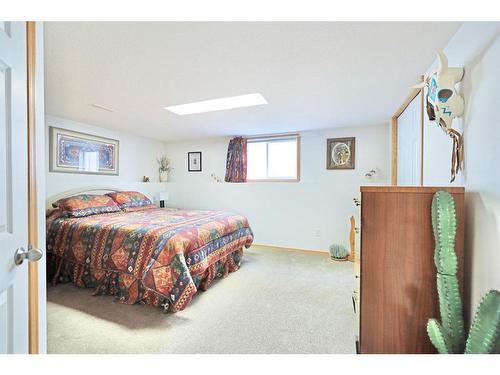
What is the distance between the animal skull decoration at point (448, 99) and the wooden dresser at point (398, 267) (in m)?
0.31

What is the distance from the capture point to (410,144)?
96.0 inches

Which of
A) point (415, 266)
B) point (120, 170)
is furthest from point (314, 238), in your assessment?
point (120, 170)

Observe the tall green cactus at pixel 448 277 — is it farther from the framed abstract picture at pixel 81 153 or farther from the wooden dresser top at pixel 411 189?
the framed abstract picture at pixel 81 153

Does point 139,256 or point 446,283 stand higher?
point 446,283

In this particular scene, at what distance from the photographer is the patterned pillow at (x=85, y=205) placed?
2799 mm

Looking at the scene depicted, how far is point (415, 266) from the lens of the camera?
1107 millimetres

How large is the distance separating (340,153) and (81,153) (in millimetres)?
4060

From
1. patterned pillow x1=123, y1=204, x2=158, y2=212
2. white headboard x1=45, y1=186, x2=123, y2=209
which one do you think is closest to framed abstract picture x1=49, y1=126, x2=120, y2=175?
white headboard x1=45, y1=186, x2=123, y2=209

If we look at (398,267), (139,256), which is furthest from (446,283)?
(139,256)

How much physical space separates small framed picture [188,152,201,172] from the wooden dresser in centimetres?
398

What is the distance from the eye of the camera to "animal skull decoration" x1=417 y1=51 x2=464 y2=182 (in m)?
1.15

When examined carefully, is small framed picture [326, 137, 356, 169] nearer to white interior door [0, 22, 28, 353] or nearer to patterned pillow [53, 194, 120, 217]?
patterned pillow [53, 194, 120, 217]

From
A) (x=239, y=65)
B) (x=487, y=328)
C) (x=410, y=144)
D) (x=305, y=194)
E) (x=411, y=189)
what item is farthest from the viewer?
(x=305, y=194)

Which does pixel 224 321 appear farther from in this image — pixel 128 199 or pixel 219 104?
pixel 128 199
